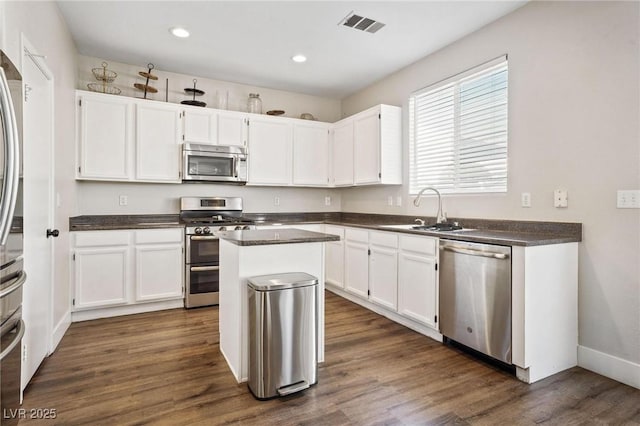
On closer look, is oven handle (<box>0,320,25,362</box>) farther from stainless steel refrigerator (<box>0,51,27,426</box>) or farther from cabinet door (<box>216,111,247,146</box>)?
cabinet door (<box>216,111,247,146</box>)

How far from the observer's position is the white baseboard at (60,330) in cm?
267

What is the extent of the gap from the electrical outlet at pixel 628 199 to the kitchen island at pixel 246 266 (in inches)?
73.0

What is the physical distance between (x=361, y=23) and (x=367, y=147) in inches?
58.6

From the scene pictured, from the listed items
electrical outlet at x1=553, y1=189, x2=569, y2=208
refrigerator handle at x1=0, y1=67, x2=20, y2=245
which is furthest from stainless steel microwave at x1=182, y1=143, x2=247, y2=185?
electrical outlet at x1=553, y1=189, x2=569, y2=208

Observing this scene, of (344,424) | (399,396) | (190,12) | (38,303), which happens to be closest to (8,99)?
(38,303)

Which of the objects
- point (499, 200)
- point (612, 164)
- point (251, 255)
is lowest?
point (251, 255)

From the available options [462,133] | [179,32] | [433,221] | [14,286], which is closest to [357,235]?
[433,221]

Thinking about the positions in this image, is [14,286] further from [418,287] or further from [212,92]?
[212,92]

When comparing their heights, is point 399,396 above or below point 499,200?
below

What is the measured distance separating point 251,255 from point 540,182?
7.49ft

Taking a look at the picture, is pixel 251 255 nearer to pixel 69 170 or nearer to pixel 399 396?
pixel 399 396

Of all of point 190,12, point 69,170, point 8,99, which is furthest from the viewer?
point 69,170

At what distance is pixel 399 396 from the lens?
6.84 feet

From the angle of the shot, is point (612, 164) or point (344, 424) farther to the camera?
point (612, 164)
